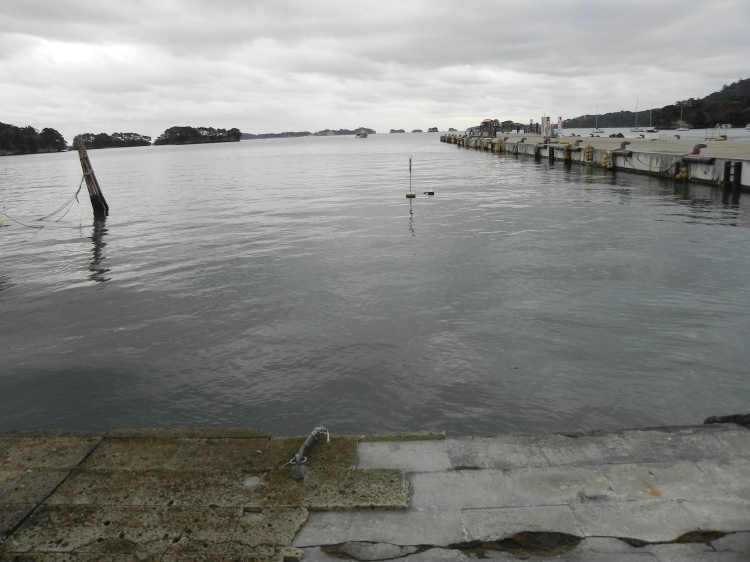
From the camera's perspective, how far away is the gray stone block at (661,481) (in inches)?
192

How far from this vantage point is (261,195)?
39906 mm

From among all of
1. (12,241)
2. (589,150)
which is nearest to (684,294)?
(12,241)

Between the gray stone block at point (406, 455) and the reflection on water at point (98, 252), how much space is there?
13.7m

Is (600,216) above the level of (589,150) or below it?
→ below

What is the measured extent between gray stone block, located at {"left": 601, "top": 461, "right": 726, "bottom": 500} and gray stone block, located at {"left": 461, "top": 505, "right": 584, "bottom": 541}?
2.24ft

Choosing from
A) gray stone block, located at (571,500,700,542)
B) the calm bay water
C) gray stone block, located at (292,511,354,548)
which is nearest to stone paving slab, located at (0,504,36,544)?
gray stone block, located at (292,511,354,548)

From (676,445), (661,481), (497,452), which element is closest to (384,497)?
(497,452)

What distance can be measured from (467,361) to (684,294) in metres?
6.66

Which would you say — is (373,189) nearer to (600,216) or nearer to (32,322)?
(600,216)

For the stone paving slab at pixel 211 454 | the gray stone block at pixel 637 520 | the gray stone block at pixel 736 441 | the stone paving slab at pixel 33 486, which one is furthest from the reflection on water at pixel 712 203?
the stone paving slab at pixel 33 486

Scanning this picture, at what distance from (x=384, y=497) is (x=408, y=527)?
40 centimetres

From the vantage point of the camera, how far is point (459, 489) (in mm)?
5086

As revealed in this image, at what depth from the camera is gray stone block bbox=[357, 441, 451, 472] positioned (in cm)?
550

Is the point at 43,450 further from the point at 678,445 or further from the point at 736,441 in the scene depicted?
the point at 736,441
